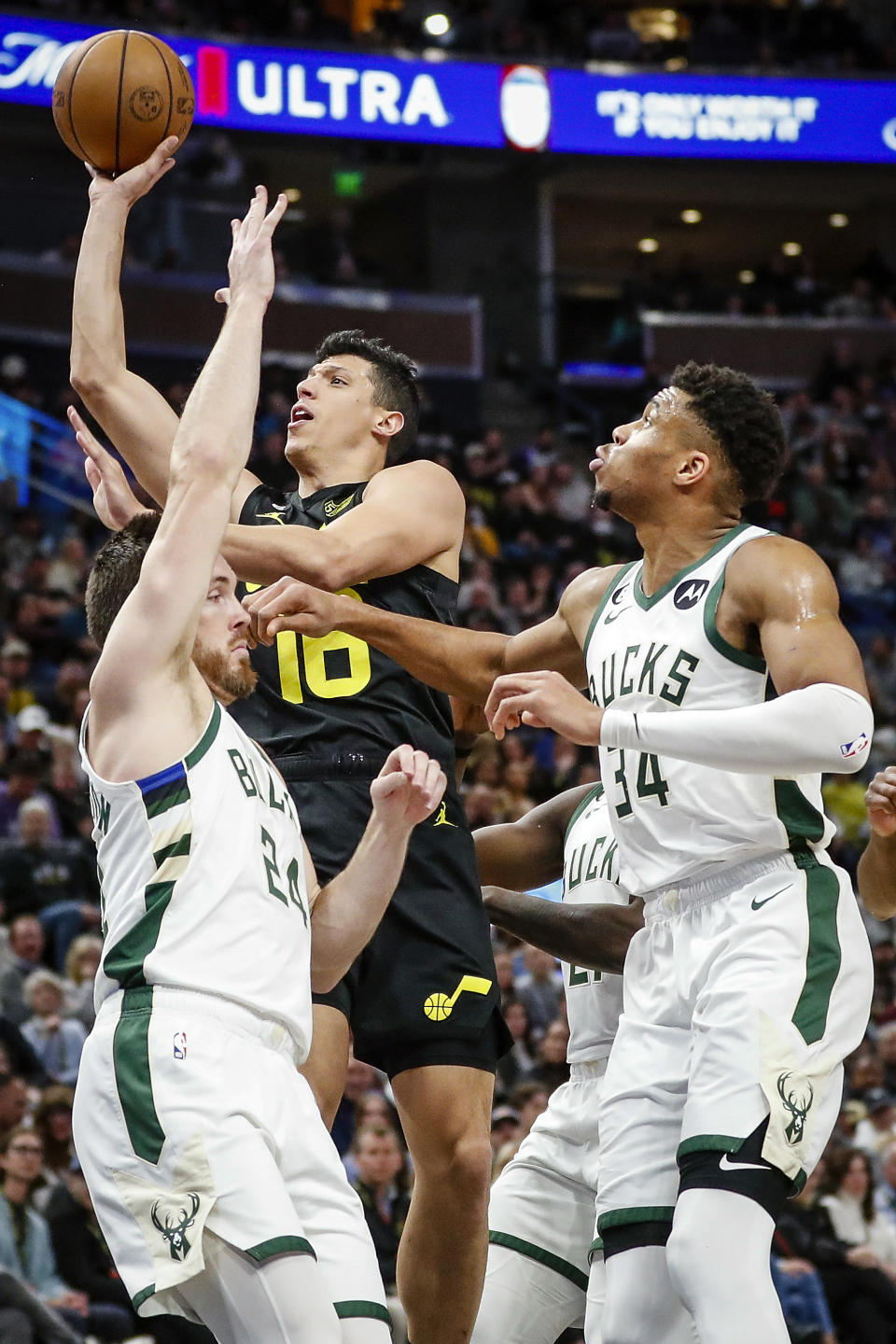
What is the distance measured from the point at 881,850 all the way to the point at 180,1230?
236 cm

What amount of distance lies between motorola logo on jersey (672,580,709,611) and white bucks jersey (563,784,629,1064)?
0.76 m

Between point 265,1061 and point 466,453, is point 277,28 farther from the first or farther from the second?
point 265,1061

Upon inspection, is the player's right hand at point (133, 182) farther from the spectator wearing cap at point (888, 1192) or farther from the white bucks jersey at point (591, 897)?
the spectator wearing cap at point (888, 1192)

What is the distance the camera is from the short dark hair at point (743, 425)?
14.5ft

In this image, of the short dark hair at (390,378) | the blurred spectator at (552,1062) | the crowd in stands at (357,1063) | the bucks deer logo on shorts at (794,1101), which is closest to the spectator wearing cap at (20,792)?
the crowd in stands at (357,1063)

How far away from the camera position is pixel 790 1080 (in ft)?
12.3

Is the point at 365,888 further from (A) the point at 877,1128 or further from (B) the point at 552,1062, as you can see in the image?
(A) the point at 877,1128

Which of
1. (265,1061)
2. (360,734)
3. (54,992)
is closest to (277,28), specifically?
(54,992)

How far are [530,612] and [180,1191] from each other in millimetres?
13025

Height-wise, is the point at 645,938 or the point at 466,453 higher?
the point at 466,453

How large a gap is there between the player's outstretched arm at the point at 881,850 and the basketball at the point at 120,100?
2.55 m

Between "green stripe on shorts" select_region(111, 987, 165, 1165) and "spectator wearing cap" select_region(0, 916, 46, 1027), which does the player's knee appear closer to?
"green stripe on shorts" select_region(111, 987, 165, 1165)

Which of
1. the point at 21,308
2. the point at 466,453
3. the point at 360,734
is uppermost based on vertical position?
the point at 21,308

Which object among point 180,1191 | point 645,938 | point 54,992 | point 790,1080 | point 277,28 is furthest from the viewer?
point 277,28
